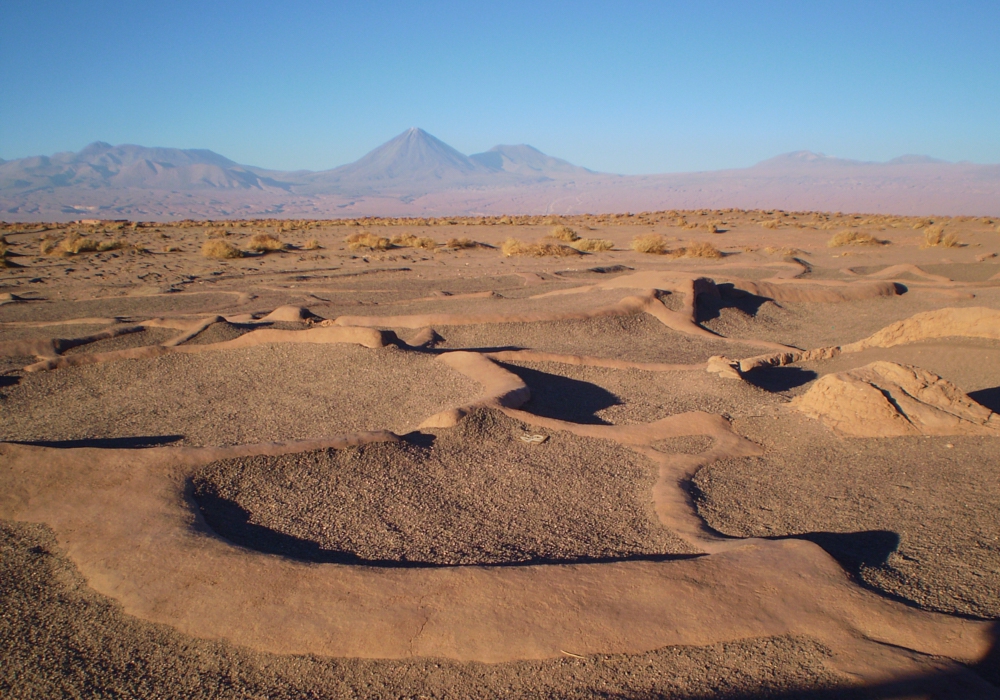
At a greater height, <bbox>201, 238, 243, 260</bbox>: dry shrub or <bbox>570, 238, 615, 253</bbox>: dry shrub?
<bbox>570, 238, 615, 253</bbox>: dry shrub

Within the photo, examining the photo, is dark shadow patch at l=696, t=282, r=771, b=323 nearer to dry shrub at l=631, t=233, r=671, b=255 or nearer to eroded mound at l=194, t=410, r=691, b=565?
eroded mound at l=194, t=410, r=691, b=565

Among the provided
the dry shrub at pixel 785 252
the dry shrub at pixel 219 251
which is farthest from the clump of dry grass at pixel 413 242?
the dry shrub at pixel 785 252

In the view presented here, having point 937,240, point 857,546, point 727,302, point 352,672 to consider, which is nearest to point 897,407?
point 857,546

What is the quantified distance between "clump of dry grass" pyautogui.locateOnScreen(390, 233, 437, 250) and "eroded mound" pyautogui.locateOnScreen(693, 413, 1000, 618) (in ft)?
65.1

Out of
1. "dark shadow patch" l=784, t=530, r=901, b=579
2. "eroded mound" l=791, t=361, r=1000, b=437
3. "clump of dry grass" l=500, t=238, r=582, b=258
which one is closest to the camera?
"dark shadow patch" l=784, t=530, r=901, b=579

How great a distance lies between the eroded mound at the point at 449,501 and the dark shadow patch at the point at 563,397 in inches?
36.1

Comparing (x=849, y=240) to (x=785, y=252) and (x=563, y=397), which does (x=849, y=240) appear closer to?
(x=785, y=252)

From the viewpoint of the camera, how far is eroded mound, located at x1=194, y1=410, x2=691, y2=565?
376 cm

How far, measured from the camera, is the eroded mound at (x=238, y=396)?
6.08 m

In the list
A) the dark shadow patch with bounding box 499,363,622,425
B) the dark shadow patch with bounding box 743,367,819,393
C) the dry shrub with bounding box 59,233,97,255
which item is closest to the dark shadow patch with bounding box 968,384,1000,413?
the dark shadow patch with bounding box 743,367,819,393

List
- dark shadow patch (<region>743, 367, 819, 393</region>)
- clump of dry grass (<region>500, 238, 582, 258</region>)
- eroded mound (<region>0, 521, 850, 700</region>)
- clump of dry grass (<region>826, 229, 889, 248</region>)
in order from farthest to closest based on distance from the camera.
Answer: clump of dry grass (<region>826, 229, 889, 248</region>) → clump of dry grass (<region>500, 238, 582, 258</region>) → dark shadow patch (<region>743, 367, 819, 393</region>) → eroded mound (<region>0, 521, 850, 700</region>)

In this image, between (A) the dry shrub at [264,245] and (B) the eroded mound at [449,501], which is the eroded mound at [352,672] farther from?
(A) the dry shrub at [264,245]

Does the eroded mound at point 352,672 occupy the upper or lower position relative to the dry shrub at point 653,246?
lower

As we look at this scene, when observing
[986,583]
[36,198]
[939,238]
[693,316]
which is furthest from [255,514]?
[36,198]
